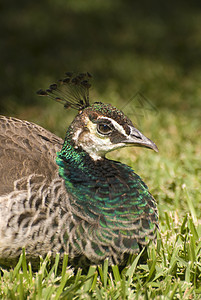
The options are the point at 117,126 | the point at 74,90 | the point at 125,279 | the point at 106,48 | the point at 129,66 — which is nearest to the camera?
the point at 125,279

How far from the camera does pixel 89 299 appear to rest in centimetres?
212

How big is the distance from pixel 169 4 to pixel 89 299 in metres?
7.83

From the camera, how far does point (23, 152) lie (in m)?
2.55

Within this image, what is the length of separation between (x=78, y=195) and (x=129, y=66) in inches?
161

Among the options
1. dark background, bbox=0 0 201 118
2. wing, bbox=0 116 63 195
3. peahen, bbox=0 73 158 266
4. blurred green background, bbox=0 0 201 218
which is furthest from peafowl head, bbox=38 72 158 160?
dark background, bbox=0 0 201 118

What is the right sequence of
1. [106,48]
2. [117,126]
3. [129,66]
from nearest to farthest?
[117,126] < [129,66] < [106,48]

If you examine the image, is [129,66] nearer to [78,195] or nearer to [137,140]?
[137,140]

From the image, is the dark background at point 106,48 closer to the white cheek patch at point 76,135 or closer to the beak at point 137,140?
the white cheek patch at point 76,135

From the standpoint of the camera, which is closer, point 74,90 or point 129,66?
point 74,90

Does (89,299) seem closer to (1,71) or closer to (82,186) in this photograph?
(82,186)

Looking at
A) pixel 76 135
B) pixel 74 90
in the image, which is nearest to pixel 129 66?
pixel 74 90

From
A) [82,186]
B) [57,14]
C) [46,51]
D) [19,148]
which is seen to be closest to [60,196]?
[82,186]

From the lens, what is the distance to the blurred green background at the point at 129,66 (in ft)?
12.2

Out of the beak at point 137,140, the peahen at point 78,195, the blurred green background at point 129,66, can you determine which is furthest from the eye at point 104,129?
the blurred green background at point 129,66
